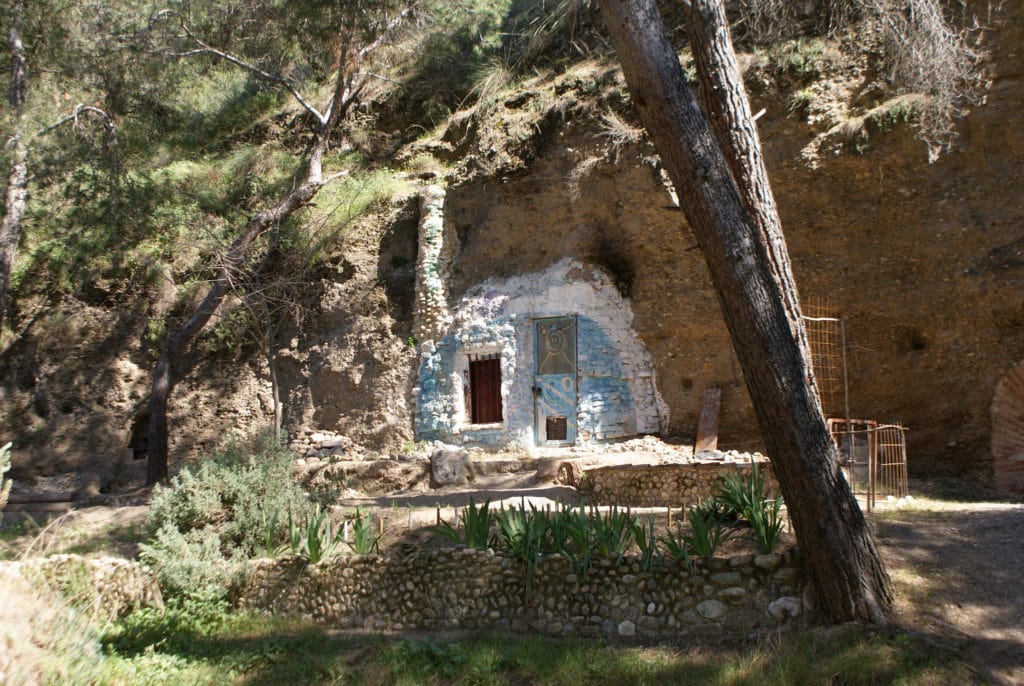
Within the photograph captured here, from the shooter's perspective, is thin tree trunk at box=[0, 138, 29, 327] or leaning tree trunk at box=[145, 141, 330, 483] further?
leaning tree trunk at box=[145, 141, 330, 483]

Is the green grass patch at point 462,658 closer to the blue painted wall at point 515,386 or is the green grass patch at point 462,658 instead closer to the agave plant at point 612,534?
the agave plant at point 612,534

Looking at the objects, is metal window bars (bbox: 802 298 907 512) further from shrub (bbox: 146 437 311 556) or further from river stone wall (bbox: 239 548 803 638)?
shrub (bbox: 146 437 311 556)

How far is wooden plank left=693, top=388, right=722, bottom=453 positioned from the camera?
39.5ft

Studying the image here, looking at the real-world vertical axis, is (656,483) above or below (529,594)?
above

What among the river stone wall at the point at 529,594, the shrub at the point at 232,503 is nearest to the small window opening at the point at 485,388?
the shrub at the point at 232,503

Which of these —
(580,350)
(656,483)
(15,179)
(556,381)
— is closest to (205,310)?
(15,179)

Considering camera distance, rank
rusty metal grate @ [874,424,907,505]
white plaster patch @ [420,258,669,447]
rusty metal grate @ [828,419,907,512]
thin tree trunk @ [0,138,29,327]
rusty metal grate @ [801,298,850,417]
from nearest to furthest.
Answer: rusty metal grate @ [828,419,907,512] → rusty metal grate @ [874,424,907,505] → rusty metal grate @ [801,298,850,417] → thin tree trunk @ [0,138,29,327] → white plaster patch @ [420,258,669,447]

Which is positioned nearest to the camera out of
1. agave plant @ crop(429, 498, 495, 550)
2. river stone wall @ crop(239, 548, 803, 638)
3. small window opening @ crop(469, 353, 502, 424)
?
river stone wall @ crop(239, 548, 803, 638)

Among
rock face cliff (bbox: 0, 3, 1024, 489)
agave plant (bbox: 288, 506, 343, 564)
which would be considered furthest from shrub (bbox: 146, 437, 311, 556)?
rock face cliff (bbox: 0, 3, 1024, 489)

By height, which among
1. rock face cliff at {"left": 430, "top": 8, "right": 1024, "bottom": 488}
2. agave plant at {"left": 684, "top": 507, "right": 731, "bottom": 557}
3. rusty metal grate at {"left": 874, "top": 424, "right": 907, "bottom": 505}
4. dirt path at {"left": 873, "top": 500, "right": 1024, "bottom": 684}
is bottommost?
dirt path at {"left": 873, "top": 500, "right": 1024, "bottom": 684}

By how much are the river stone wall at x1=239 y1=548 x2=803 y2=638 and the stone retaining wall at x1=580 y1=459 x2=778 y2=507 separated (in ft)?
8.97

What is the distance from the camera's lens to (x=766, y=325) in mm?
5496

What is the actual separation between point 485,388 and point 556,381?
1504mm

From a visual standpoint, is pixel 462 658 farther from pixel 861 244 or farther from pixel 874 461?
pixel 861 244
